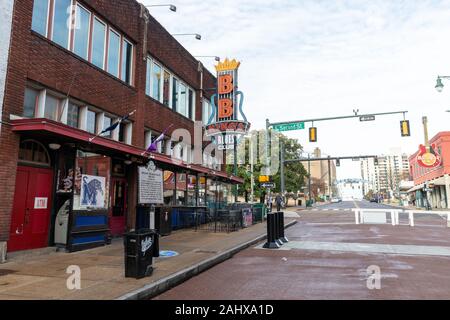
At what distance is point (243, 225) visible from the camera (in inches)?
775

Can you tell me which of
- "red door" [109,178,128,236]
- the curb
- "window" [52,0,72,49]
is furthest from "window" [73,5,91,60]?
the curb

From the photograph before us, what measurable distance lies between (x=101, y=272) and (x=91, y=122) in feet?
24.0

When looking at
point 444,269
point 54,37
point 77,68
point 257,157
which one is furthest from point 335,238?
point 257,157

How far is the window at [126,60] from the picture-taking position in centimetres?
1597

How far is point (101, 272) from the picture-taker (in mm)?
8133

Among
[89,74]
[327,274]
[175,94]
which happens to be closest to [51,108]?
[89,74]

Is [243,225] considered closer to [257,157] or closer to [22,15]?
[22,15]

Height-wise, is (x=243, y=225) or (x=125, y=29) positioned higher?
(x=125, y=29)

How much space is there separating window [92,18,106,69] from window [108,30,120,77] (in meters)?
0.47

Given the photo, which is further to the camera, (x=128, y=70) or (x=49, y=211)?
(x=128, y=70)

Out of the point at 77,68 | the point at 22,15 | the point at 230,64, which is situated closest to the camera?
the point at 22,15

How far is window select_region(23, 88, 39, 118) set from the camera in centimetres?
1082

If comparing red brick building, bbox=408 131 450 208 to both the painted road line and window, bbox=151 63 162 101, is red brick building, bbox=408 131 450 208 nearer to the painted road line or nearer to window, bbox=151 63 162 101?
the painted road line

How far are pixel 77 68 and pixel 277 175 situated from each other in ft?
147
